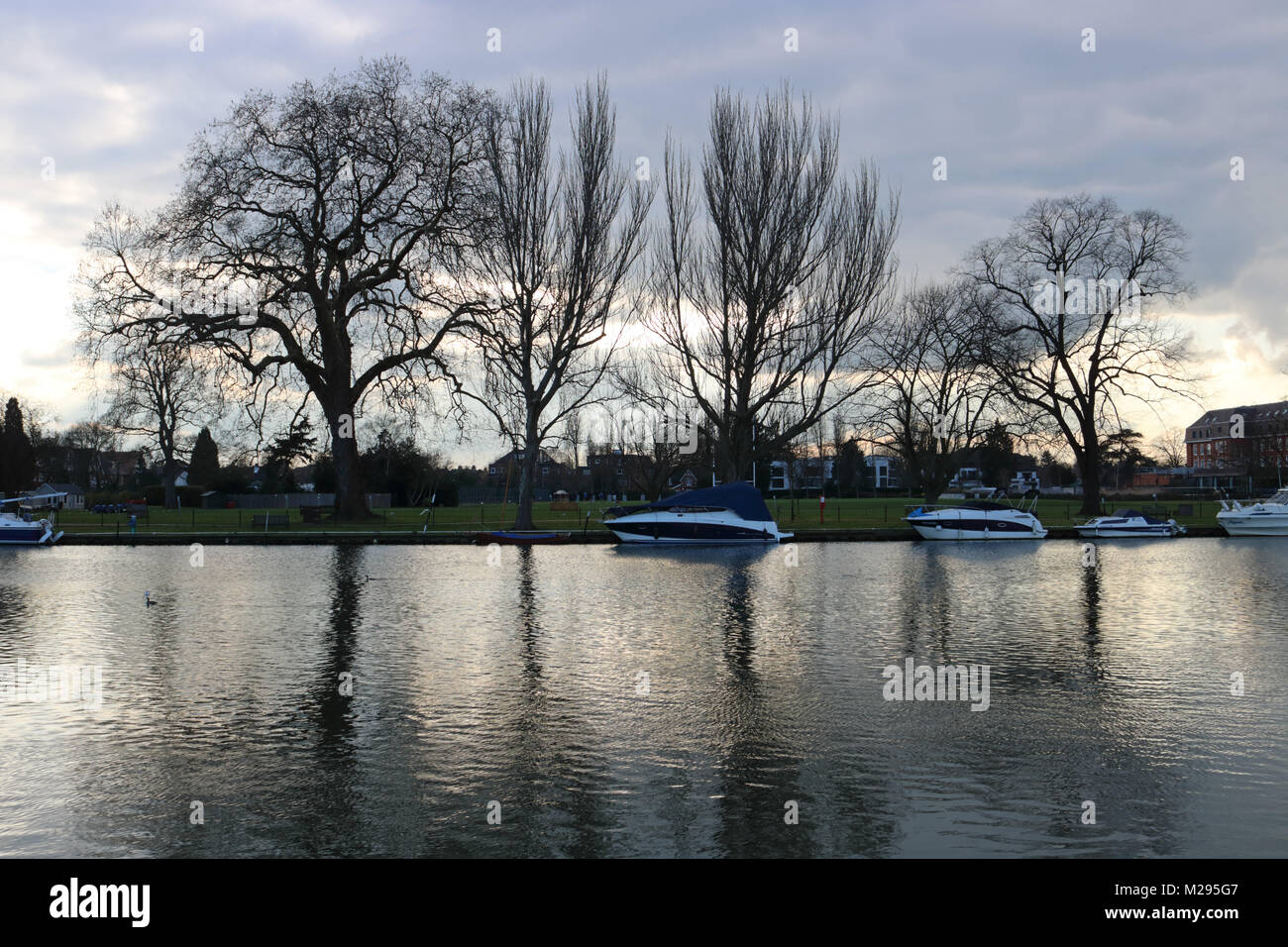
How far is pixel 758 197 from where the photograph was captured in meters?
46.7

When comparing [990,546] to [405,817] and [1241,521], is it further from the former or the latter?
[405,817]

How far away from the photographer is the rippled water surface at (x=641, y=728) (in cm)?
749

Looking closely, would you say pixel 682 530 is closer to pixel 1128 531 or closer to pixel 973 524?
pixel 973 524

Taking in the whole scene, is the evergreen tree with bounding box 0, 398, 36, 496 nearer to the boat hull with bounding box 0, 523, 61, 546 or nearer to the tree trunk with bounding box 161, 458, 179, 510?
the tree trunk with bounding box 161, 458, 179, 510

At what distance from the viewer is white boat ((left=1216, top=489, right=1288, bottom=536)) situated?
50.0m

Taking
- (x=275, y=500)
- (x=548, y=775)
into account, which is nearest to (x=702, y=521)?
(x=548, y=775)

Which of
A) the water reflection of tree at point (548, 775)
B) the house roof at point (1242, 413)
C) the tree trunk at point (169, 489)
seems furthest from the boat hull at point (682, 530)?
the house roof at point (1242, 413)

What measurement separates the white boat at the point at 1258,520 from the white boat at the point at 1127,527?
8.50 ft

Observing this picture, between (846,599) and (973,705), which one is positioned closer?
(973,705)

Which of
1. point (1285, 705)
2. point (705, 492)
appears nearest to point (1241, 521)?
point (705, 492)

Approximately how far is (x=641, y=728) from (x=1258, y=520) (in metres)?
50.0

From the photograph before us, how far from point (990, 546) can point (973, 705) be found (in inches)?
1315

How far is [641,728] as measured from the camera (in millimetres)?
10680

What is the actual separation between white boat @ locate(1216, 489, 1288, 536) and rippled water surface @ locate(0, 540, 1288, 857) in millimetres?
32267
